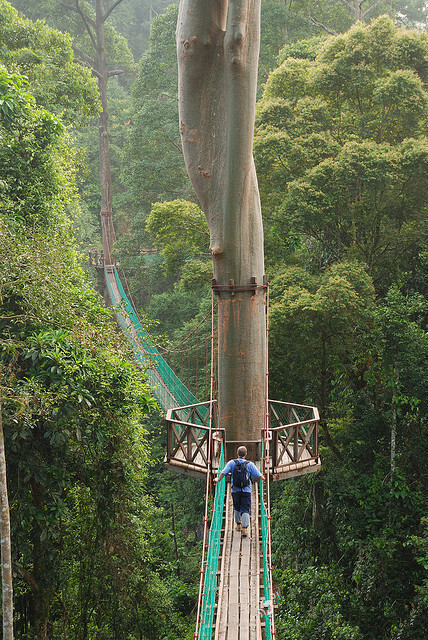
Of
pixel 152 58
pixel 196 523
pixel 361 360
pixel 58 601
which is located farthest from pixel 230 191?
pixel 152 58

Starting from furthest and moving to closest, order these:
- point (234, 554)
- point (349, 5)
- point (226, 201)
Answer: point (349, 5)
point (226, 201)
point (234, 554)

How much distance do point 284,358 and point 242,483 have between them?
334 centimetres

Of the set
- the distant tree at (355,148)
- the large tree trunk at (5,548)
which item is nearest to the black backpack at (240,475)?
the large tree trunk at (5,548)

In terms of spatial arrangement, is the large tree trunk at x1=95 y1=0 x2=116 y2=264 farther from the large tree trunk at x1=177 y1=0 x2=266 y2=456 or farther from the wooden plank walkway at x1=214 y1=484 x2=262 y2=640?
the wooden plank walkway at x1=214 y1=484 x2=262 y2=640

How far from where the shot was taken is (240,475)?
3.51 metres

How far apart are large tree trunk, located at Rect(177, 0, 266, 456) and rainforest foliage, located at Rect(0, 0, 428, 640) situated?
101 centimetres

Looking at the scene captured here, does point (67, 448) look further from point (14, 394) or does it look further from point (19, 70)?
point (19, 70)

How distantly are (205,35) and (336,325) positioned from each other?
11.2 ft

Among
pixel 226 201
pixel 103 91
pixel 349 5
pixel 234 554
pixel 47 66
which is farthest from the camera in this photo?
pixel 103 91

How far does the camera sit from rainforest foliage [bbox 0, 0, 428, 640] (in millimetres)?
4453

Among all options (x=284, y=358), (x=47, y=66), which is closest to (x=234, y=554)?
(x=284, y=358)

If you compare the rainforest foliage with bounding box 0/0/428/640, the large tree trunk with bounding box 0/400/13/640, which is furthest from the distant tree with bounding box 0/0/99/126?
the large tree trunk with bounding box 0/400/13/640

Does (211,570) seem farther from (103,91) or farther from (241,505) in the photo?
(103,91)

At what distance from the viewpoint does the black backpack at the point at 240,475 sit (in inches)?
138
